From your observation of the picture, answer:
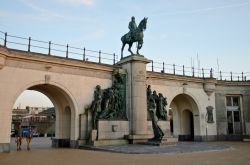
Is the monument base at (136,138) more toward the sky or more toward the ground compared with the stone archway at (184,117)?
more toward the ground

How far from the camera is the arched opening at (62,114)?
19422 millimetres

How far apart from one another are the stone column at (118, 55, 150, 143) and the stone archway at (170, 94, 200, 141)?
307 inches

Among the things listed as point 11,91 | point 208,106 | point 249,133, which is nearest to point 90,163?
point 11,91

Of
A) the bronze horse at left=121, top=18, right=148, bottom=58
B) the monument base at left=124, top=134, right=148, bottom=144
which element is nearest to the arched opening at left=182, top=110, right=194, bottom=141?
the monument base at left=124, top=134, right=148, bottom=144

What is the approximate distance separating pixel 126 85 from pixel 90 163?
11.1 m

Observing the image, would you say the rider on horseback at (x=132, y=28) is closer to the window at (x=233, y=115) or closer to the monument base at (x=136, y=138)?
the monument base at (x=136, y=138)

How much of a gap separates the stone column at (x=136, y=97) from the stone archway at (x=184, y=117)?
7786 millimetres

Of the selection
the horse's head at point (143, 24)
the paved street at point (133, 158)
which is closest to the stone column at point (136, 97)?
the horse's head at point (143, 24)

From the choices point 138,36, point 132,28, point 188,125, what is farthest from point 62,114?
point 188,125

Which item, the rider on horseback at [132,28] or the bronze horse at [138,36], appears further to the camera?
the rider on horseback at [132,28]

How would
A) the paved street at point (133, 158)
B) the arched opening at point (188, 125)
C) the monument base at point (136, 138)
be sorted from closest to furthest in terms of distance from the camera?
the paved street at point (133, 158), the monument base at point (136, 138), the arched opening at point (188, 125)

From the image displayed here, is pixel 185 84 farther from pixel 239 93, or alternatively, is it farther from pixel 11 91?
pixel 11 91

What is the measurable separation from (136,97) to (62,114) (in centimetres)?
547

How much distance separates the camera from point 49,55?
18.4 m
